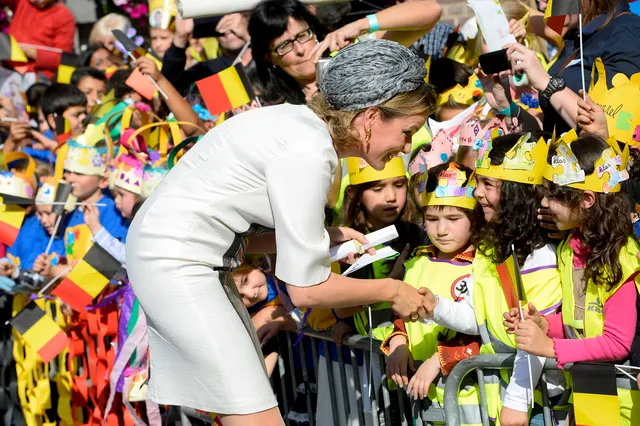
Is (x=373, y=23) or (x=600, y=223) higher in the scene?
(x=373, y=23)

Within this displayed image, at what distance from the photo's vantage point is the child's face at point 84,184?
644cm

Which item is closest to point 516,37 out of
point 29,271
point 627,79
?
point 627,79

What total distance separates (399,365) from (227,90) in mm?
2114

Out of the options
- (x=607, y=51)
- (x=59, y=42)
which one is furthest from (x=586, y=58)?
(x=59, y=42)

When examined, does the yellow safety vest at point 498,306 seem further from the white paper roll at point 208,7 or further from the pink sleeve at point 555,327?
the white paper roll at point 208,7

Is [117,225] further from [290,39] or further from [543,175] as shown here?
[543,175]

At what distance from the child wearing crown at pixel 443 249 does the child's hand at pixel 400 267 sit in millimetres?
159

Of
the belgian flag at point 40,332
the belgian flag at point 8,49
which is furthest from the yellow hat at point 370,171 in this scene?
the belgian flag at point 8,49

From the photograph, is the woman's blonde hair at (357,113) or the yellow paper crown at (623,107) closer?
the woman's blonde hair at (357,113)

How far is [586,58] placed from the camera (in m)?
4.36

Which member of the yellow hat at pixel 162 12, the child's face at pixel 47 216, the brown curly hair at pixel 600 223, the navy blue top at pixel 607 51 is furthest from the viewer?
the yellow hat at pixel 162 12

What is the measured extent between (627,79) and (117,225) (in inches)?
132

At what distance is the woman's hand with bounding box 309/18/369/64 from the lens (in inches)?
190

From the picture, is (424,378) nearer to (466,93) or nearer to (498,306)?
(498,306)
